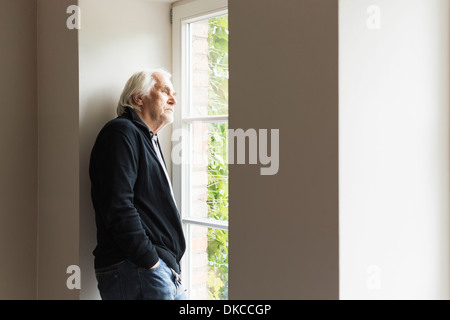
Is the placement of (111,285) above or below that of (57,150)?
below

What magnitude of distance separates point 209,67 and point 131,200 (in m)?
0.68

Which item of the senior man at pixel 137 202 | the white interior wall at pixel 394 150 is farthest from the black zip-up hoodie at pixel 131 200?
the white interior wall at pixel 394 150

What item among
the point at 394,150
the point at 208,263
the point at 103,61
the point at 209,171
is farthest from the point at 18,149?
the point at 394,150

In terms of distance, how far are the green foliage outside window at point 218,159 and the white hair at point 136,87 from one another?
24 centimetres

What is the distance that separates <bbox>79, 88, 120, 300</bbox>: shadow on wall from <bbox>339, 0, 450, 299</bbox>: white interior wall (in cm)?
139

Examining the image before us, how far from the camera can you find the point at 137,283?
2105mm

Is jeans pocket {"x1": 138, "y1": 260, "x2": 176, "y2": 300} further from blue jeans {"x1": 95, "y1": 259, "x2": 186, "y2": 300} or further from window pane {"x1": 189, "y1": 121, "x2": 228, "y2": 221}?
window pane {"x1": 189, "y1": 121, "x2": 228, "y2": 221}

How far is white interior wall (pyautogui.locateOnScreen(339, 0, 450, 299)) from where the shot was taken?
4.31ft

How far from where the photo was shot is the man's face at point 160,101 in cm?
229

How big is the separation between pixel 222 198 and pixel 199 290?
0.46 meters

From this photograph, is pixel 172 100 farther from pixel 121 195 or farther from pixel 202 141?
pixel 121 195

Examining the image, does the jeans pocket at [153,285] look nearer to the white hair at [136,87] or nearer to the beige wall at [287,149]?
the beige wall at [287,149]

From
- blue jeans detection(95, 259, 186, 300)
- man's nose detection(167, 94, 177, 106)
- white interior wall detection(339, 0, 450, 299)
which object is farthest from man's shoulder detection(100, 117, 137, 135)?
white interior wall detection(339, 0, 450, 299)
